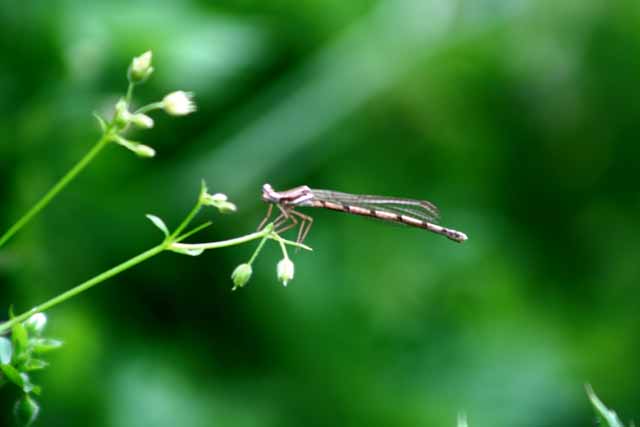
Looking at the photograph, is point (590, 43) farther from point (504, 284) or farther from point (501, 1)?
point (504, 284)

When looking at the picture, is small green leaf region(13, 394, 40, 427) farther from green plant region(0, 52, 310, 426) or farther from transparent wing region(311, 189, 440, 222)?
transparent wing region(311, 189, 440, 222)

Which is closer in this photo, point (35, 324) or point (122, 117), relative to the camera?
point (122, 117)

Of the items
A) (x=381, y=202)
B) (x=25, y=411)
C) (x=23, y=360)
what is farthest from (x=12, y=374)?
(x=381, y=202)

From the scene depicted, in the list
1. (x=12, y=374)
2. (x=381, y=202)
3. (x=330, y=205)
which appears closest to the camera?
(x=12, y=374)

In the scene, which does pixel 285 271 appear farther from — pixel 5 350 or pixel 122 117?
pixel 5 350

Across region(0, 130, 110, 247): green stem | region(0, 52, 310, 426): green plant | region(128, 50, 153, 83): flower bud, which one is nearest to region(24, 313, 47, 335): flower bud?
region(0, 52, 310, 426): green plant

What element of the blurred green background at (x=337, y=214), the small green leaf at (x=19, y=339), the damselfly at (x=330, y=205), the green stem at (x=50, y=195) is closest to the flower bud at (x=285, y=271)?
the damselfly at (x=330, y=205)

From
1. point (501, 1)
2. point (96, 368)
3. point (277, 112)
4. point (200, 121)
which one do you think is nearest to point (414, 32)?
point (501, 1)
